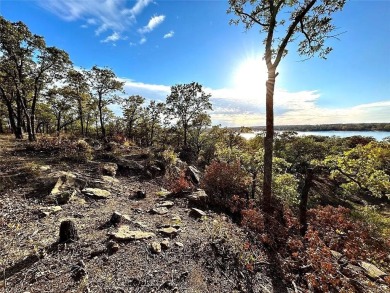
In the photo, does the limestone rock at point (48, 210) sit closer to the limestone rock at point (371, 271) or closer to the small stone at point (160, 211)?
the small stone at point (160, 211)

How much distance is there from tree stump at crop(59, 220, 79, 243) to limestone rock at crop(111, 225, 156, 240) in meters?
0.82

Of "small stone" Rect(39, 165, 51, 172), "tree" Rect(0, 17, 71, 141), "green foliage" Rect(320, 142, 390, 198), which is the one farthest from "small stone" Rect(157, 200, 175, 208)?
"tree" Rect(0, 17, 71, 141)

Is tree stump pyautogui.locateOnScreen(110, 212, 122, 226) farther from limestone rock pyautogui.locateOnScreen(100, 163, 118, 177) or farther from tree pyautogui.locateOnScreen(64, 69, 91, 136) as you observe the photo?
tree pyautogui.locateOnScreen(64, 69, 91, 136)

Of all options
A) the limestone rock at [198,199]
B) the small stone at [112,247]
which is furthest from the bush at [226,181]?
the small stone at [112,247]

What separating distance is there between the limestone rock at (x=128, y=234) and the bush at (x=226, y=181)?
4.37 meters

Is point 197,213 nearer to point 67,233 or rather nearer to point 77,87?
point 67,233

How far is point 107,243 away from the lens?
4684 mm

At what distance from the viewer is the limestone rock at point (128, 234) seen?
4.95m

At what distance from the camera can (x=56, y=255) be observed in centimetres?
417

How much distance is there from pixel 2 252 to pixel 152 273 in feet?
9.95

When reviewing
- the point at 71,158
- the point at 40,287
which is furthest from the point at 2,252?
the point at 71,158

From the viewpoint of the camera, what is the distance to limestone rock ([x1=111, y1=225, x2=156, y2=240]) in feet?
16.3

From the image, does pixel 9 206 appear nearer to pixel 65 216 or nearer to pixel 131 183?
pixel 65 216

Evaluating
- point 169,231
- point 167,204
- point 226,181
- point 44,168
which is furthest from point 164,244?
point 44,168
